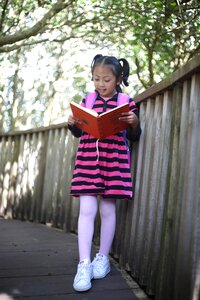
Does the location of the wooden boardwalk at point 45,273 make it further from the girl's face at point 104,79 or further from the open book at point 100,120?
the girl's face at point 104,79

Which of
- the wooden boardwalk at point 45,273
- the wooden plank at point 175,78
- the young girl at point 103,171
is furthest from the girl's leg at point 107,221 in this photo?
the wooden plank at point 175,78

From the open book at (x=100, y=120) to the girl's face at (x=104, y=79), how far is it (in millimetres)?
268

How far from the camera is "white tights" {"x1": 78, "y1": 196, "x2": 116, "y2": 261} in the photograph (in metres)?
2.47

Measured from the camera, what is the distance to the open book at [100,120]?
7.52ft

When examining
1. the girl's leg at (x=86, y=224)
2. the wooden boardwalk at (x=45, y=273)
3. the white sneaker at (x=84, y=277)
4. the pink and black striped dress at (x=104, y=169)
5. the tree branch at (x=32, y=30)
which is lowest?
the wooden boardwalk at (x=45, y=273)

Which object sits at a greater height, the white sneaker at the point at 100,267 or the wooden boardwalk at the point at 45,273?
the white sneaker at the point at 100,267

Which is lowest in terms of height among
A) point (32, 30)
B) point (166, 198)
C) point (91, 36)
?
point (166, 198)

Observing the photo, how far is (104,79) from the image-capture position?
2605mm

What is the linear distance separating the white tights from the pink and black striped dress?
0.08m

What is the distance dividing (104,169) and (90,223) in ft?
1.20

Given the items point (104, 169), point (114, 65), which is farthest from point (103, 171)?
point (114, 65)

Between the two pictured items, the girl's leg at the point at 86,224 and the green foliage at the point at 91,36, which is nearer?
the girl's leg at the point at 86,224

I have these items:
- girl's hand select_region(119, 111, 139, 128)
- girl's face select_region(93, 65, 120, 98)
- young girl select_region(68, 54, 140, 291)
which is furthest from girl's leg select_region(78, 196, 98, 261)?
girl's face select_region(93, 65, 120, 98)

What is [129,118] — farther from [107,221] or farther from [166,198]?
[107,221]
